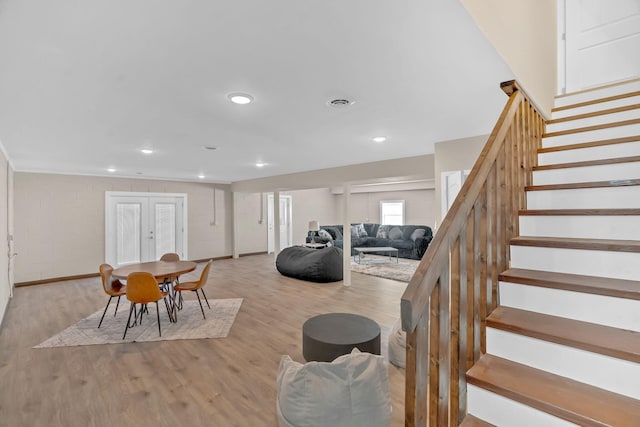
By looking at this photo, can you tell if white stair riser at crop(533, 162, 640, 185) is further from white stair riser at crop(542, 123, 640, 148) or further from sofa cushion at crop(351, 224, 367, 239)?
sofa cushion at crop(351, 224, 367, 239)

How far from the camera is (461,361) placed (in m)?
1.34

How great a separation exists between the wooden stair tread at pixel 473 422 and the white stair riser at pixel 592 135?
7.32 feet

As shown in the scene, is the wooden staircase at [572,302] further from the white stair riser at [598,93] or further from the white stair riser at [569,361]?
the white stair riser at [598,93]

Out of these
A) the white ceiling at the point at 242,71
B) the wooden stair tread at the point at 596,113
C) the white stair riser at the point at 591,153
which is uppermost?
the white ceiling at the point at 242,71

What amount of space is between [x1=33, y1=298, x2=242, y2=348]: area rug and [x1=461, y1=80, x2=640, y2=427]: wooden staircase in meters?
2.91

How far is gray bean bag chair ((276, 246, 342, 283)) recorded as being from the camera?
5.88m

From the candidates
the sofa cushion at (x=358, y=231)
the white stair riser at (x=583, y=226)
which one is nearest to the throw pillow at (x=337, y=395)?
the white stair riser at (x=583, y=226)

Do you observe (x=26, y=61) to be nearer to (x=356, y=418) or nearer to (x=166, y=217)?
(x=356, y=418)

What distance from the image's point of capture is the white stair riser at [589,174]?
1.87 metres

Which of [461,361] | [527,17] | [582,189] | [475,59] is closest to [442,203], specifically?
[582,189]

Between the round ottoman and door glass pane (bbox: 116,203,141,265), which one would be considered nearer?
the round ottoman

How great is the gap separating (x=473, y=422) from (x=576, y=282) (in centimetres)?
85

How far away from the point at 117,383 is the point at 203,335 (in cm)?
99

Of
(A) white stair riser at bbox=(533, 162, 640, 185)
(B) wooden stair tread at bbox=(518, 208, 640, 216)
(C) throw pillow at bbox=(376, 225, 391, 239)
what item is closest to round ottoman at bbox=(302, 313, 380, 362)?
(B) wooden stair tread at bbox=(518, 208, 640, 216)
